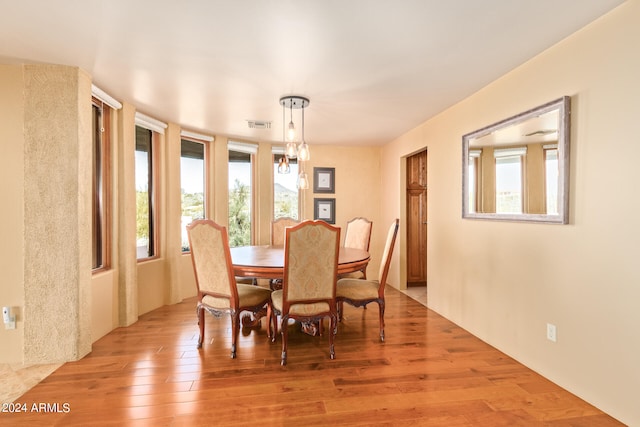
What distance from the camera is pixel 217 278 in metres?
2.54

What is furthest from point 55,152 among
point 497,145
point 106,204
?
point 497,145

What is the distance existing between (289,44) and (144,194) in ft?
8.71

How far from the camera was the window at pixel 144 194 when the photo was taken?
3.67 meters

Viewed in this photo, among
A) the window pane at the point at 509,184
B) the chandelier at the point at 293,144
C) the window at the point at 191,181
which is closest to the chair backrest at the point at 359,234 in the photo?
the chandelier at the point at 293,144

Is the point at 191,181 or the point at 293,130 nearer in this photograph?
the point at 293,130

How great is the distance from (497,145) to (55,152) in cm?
348

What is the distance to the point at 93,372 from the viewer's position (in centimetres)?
229

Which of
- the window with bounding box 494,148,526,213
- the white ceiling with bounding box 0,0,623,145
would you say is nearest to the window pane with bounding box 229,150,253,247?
the white ceiling with bounding box 0,0,623,145

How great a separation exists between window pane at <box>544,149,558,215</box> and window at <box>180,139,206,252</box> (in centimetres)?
397

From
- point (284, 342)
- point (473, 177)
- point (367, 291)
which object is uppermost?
point (473, 177)

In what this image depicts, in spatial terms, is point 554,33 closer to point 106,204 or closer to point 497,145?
point 497,145

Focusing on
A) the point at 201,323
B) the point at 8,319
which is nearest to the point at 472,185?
the point at 201,323

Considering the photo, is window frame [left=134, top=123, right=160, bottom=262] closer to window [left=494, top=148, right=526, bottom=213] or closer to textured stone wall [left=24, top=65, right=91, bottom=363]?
textured stone wall [left=24, top=65, right=91, bottom=363]

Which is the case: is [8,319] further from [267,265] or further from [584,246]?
[584,246]
